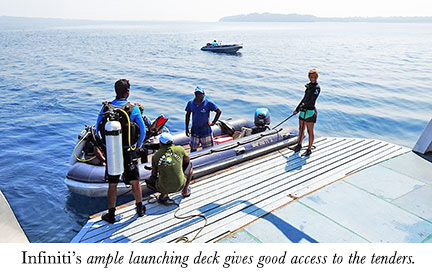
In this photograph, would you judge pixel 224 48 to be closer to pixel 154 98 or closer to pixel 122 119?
pixel 154 98

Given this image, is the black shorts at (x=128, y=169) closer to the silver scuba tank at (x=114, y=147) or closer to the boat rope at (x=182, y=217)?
the silver scuba tank at (x=114, y=147)

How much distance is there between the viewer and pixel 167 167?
13.5ft

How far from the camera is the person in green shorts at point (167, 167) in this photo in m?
4.12

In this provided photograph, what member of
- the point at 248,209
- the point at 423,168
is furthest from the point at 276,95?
the point at 248,209

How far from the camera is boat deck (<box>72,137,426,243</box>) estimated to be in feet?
13.1

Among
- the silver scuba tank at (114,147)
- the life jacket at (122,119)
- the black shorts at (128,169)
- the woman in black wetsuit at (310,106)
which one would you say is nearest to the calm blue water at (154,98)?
the black shorts at (128,169)

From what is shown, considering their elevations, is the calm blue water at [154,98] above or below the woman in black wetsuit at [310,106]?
below

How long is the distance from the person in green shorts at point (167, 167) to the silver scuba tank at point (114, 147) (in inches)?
21.9

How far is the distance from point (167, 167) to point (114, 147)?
790 mm

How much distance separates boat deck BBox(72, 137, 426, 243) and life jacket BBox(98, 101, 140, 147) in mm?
1214

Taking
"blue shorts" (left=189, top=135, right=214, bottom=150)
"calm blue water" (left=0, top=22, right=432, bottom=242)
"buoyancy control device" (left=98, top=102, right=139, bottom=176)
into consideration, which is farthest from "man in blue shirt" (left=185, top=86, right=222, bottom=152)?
"calm blue water" (left=0, top=22, right=432, bottom=242)
